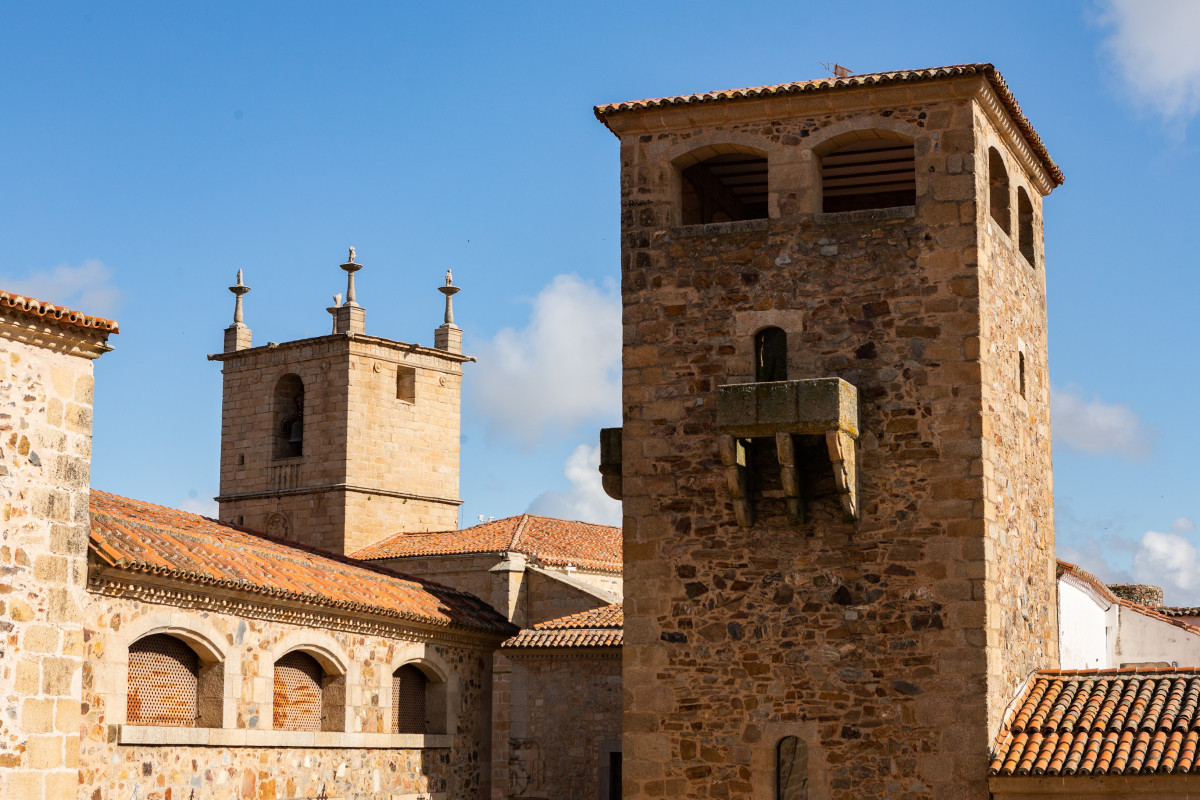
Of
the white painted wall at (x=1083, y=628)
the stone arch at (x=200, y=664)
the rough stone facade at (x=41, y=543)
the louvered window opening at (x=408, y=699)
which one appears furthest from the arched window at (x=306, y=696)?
the white painted wall at (x=1083, y=628)

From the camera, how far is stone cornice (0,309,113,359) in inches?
553

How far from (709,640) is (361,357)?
76.4 ft

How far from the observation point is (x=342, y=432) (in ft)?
128

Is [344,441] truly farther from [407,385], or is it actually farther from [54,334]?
[54,334]

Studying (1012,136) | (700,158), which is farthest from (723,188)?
(1012,136)

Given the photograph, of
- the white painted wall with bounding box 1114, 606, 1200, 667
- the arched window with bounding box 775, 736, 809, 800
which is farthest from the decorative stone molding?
the white painted wall with bounding box 1114, 606, 1200, 667

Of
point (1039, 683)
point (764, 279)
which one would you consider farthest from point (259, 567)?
point (1039, 683)

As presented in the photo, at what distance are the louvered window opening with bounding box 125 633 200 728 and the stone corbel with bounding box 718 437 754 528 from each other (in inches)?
225

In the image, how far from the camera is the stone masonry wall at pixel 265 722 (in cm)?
1482

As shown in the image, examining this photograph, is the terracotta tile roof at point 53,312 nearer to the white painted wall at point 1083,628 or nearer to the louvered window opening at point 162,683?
the louvered window opening at point 162,683

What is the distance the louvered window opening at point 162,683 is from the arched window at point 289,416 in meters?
24.4

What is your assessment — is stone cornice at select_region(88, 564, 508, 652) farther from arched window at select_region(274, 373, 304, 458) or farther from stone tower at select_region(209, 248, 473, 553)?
arched window at select_region(274, 373, 304, 458)

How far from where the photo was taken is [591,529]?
39.4 metres

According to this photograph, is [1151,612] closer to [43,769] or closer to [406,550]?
[406,550]
